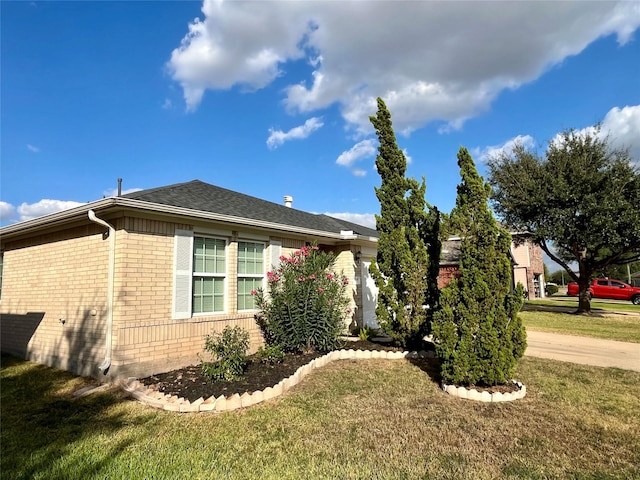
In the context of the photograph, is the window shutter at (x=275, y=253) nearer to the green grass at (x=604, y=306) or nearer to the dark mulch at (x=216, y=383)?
the dark mulch at (x=216, y=383)

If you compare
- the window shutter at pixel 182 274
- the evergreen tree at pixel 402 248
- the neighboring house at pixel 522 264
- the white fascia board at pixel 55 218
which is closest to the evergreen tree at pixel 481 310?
the evergreen tree at pixel 402 248

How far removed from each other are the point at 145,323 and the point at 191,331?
90 cm

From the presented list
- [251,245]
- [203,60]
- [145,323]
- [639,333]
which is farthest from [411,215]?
[639,333]

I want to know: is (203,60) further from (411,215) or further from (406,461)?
(406,461)

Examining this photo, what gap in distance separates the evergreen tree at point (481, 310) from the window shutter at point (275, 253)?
428 cm

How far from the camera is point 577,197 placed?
16.2 metres

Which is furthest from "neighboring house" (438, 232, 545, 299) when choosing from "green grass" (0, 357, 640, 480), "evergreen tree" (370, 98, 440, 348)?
"green grass" (0, 357, 640, 480)

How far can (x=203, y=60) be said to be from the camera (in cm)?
1075

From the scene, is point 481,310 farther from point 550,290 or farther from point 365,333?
point 550,290

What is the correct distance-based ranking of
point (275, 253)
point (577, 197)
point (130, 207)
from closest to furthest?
point (130, 207), point (275, 253), point (577, 197)

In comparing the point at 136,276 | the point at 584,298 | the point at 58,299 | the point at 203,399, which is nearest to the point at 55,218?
the point at 58,299

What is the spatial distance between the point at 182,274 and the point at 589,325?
15.3 meters

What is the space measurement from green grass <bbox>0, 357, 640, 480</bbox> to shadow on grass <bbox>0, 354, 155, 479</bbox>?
17mm

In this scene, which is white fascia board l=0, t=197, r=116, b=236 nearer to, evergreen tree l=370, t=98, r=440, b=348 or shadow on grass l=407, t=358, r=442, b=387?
evergreen tree l=370, t=98, r=440, b=348
